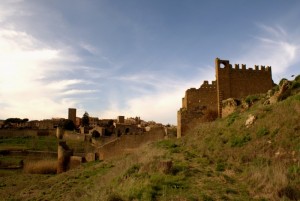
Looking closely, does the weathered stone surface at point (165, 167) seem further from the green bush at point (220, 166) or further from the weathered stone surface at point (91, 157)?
the weathered stone surface at point (91, 157)

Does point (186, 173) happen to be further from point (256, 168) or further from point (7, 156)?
point (7, 156)

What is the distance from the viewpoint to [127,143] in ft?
93.0

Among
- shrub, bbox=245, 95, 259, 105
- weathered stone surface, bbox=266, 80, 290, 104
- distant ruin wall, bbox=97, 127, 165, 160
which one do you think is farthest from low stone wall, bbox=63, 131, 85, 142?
weathered stone surface, bbox=266, 80, 290, 104

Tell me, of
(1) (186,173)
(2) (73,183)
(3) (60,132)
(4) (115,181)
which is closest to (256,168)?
(1) (186,173)

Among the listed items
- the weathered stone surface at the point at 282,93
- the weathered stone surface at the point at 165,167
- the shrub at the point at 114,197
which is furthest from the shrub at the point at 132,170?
the weathered stone surface at the point at 282,93

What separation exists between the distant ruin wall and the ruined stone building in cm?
695

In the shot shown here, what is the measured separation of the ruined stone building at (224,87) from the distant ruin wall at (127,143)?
695cm

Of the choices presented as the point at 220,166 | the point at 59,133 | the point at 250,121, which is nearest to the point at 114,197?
the point at 220,166

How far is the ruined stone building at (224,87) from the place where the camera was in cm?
2112

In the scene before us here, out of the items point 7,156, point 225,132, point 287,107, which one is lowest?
point 7,156

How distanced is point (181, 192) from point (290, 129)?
425 centimetres

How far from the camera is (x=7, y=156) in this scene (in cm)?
3731

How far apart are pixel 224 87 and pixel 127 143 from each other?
34.6 feet

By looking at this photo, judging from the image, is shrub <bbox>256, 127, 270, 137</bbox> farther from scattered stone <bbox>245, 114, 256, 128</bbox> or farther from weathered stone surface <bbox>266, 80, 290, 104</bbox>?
weathered stone surface <bbox>266, 80, 290, 104</bbox>
